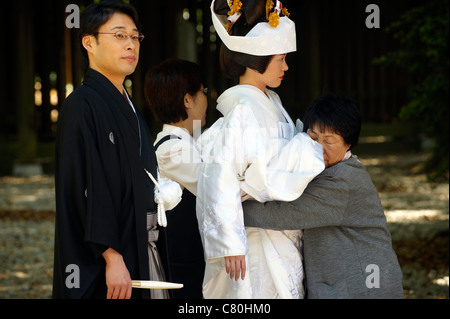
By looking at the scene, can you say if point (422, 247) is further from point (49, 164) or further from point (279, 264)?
point (49, 164)

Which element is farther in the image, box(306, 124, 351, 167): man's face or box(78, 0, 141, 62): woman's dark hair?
box(306, 124, 351, 167): man's face

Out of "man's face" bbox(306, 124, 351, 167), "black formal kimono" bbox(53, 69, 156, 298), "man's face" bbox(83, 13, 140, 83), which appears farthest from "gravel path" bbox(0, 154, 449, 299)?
"man's face" bbox(83, 13, 140, 83)

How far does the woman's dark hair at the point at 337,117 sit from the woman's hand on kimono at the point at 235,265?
0.66 meters

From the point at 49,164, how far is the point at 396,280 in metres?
10.9

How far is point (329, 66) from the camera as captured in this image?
14164mm

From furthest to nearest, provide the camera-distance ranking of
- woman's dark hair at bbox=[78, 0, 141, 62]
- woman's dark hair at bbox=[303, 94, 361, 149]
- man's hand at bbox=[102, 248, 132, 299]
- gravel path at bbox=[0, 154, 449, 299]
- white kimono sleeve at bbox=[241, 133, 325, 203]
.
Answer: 1. gravel path at bbox=[0, 154, 449, 299]
2. woman's dark hair at bbox=[303, 94, 361, 149]
3. white kimono sleeve at bbox=[241, 133, 325, 203]
4. woman's dark hair at bbox=[78, 0, 141, 62]
5. man's hand at bbox=[102, 248, 132, 299]

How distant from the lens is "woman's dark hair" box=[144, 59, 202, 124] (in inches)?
121

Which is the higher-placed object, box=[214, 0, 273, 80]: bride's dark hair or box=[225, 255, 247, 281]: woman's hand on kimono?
box=[214, 0, 273, 80]: bride's dark hair

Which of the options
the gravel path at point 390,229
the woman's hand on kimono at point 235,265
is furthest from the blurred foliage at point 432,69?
the woman's hand on kimono at point 235,265

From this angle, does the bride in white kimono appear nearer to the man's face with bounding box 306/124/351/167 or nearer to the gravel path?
the man's face with bounding box 306/124/351/167

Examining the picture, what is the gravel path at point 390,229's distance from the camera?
17.6 feet

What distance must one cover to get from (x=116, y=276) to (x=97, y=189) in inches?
12.5

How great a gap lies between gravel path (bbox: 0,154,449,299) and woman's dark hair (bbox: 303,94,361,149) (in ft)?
8.71

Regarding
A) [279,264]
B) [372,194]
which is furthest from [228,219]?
[372,194]
